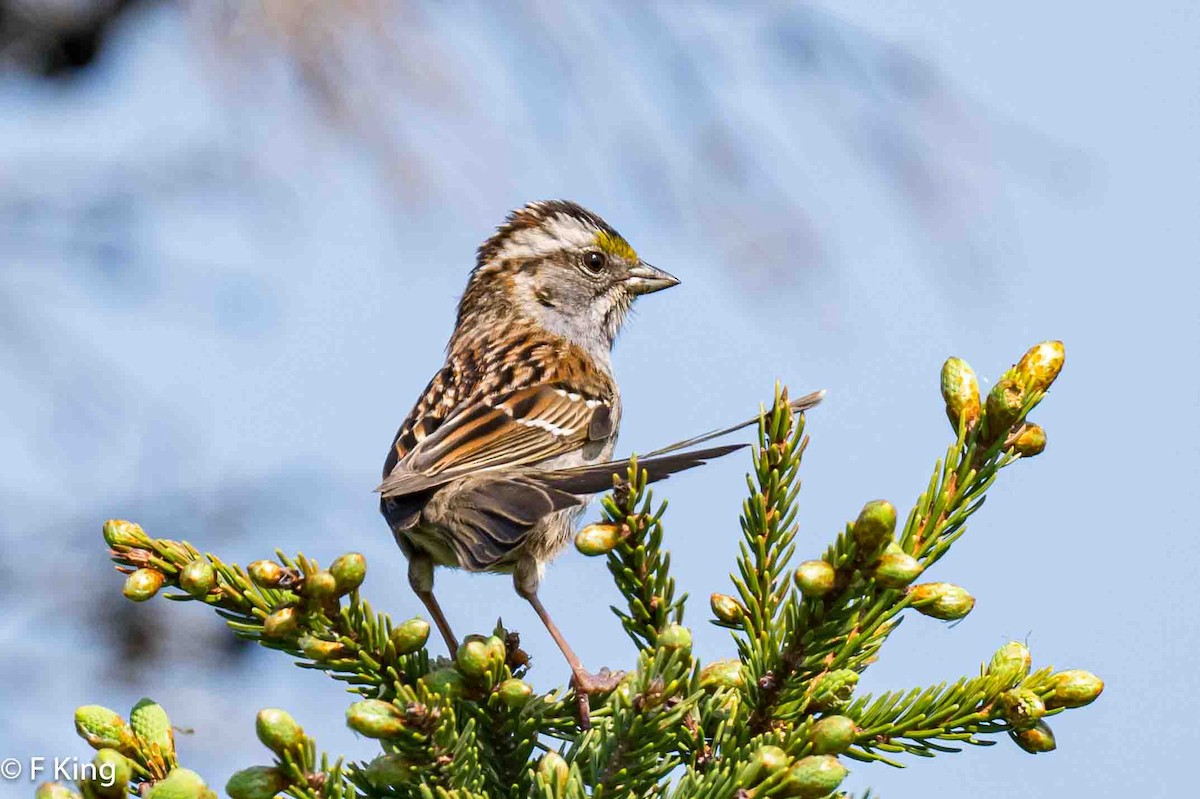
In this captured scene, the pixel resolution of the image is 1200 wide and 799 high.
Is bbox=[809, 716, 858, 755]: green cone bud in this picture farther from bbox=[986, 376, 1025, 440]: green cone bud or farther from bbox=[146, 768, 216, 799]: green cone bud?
bbox=[146, 768, 216, 799]: green cone bud

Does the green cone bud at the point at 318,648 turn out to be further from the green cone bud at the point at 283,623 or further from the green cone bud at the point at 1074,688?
the green cone bud at the point at 1074,688

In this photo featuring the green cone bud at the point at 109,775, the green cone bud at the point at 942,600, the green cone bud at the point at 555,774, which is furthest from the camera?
the green cone bud at the point at 942,600

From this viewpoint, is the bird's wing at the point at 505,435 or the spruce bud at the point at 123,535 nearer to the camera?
the spruce bud at the point at 123,535

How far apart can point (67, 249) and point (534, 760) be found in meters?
2.92

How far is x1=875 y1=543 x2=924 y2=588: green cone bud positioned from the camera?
69.1 inches

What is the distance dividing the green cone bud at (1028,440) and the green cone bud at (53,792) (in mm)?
1348

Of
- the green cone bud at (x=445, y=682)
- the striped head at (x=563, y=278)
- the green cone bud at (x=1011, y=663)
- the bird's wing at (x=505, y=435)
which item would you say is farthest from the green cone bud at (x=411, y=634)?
the striped head at (x=563, y=278)

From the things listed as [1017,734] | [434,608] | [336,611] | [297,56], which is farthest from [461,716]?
[297,56]

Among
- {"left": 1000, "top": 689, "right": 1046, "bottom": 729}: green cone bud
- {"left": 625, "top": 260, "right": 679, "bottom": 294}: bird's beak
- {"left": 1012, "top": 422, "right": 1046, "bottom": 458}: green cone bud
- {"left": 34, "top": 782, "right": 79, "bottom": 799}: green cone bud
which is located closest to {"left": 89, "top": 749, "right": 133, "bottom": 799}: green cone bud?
{"left": 34, "top": 782, "right": 79, "bottom": 799}: green cone bud

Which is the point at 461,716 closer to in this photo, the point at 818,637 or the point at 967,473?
the point at 818,637

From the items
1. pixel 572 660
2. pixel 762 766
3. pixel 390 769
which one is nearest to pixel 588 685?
pixel 572 660

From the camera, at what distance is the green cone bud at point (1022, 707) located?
1983 millimetres

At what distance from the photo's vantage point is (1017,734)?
6.69 ft

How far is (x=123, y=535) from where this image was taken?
6.99 ft
